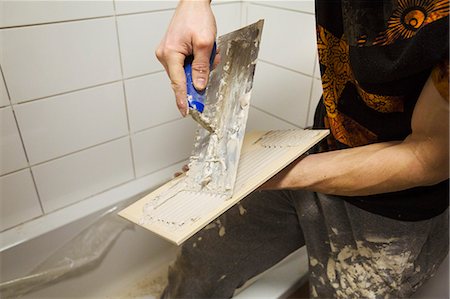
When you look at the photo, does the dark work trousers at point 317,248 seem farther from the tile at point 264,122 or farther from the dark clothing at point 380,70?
the tile at point 264,122

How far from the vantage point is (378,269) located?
2.20 ft

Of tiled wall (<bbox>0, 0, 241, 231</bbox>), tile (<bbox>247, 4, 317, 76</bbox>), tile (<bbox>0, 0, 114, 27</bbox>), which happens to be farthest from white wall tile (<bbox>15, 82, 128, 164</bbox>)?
tile (<bbox>247, 4, 317, 76</bbox>)

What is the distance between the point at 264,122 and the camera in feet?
4.13

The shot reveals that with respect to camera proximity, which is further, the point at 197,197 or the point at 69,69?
the point at 69,69

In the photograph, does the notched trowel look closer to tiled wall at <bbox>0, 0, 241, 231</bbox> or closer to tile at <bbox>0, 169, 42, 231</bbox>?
tiled wall at <bbox>0, 0, 241, 231</bbox>

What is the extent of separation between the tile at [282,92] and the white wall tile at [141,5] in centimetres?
36

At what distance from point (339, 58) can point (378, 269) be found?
39 cm

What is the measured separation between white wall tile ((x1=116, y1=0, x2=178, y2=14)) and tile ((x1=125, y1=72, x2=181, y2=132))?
175 millimetres

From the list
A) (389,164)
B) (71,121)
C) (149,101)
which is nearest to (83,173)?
(71,121)

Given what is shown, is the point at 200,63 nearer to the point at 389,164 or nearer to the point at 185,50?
the point at 185,50

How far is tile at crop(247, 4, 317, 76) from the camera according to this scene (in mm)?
1007

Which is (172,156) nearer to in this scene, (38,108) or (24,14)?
(38,108)

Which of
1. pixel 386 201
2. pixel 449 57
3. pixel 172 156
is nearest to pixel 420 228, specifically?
pixel 386 201

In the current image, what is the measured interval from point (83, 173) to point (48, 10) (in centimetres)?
43
